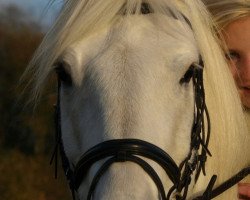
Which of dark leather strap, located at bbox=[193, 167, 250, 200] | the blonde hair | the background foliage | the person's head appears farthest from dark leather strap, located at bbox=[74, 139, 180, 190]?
the background foliage

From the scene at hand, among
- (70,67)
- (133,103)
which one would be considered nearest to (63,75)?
(70,67)

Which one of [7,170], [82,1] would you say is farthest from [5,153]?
[82,1]

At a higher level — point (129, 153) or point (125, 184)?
point (129, 153)

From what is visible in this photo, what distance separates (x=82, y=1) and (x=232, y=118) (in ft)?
3.42

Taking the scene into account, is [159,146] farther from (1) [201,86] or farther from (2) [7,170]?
(2) [7,170]

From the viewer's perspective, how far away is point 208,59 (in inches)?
130

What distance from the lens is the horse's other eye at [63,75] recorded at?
3.13 meters

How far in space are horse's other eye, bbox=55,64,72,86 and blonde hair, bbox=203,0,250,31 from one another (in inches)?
40.7

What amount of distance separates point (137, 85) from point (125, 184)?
0.50 metres

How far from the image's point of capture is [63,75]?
3.17 m

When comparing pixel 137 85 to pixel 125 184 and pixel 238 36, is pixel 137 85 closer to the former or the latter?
pixel 125 184

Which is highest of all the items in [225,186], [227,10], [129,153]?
[227,10]

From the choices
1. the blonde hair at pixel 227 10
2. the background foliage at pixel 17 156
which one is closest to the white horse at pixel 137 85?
the blonde hair at pixel 227 10

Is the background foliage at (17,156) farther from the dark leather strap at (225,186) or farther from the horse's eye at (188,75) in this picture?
the horse's eye at (188,75)
